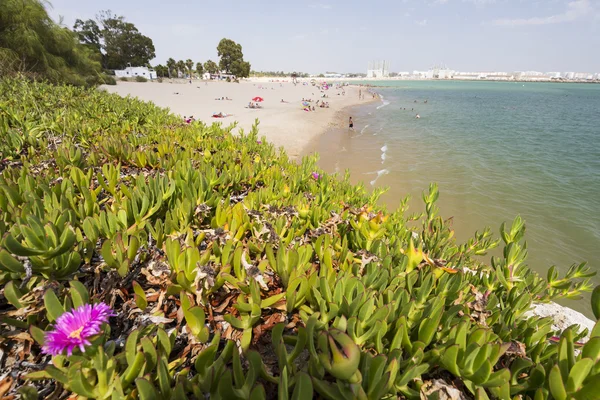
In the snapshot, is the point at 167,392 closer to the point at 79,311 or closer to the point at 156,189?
the point at 79,311

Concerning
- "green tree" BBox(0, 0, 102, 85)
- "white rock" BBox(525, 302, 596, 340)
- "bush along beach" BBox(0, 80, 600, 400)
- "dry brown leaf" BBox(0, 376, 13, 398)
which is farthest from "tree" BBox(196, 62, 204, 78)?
"dry brown leaf" BBox(0, 376, 13, 398)

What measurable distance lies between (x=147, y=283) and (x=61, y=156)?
6.35 feet

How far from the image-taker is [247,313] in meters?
1.25

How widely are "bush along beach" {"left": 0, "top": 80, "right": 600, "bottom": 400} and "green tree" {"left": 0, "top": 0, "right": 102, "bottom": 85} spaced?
17.1 metres

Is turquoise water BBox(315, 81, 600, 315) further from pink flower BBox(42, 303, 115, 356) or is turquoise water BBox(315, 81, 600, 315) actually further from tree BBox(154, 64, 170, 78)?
tree BBox(154, 64, 170, 78)

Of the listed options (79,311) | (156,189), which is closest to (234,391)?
(79,311)

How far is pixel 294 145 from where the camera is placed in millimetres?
16047

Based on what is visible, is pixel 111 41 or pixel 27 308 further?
pixel 111 41

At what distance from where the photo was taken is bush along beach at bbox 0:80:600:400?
36.3 inches

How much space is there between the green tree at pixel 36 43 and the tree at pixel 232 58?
65199mm

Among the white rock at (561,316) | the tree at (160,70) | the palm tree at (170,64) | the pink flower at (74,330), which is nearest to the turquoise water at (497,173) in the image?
the white rock at (561,316)

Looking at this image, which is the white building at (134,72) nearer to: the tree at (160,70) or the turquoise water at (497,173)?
the tree at (160,70)

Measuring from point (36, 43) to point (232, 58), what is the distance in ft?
240

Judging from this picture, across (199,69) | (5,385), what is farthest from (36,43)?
(199,69)
